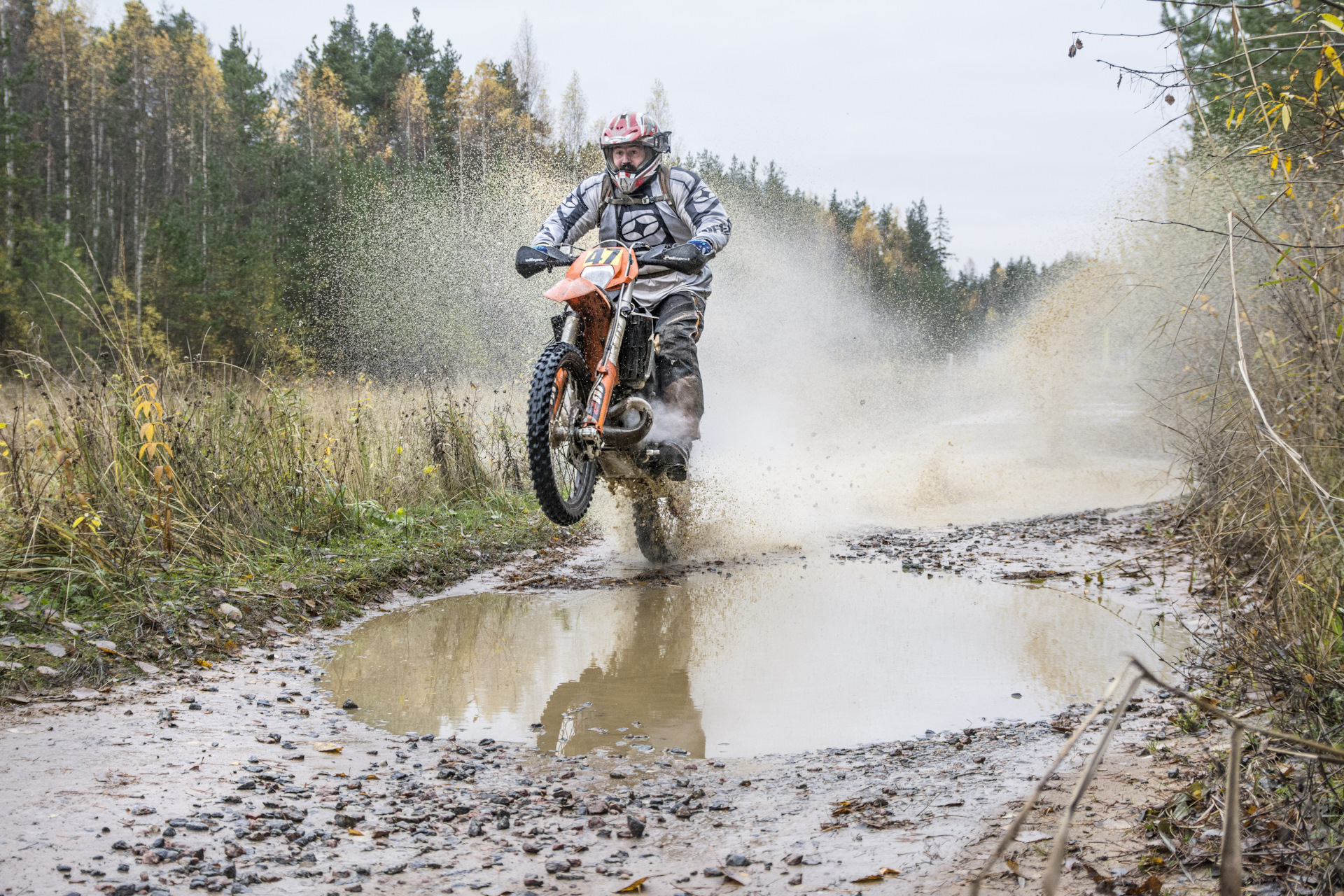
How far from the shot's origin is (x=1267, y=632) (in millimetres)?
2791

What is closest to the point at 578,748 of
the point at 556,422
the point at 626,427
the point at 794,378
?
the point at 556,422

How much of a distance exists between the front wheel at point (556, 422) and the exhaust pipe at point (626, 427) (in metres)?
0.19

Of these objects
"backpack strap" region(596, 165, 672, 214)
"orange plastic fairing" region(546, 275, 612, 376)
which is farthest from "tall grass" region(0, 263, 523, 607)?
"backpack strap" region(596, 165, 672, 214)

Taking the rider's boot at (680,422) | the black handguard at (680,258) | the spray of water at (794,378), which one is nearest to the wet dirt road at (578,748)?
the rider's boot at (680,422)

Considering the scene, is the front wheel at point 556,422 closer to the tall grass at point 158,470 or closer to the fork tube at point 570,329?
the fork tube at point 570,329

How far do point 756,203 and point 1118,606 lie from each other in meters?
39.9

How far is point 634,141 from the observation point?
21.3 ft

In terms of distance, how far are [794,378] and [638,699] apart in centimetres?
1972

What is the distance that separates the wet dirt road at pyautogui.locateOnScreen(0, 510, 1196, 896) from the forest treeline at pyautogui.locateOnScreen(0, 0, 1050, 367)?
1501 centimetres

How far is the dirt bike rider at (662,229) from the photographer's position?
632cm

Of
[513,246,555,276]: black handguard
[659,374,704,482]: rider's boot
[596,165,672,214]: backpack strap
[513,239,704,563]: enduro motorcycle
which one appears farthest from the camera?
[596,165,672,214]: backpack strap

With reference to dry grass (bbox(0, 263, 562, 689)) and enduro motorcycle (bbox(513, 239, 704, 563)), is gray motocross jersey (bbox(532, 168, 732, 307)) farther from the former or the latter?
dry grass (bbox(0, 263, 562, 689))

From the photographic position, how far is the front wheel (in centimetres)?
529

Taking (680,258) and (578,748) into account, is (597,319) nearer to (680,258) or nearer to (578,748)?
(680,258)
